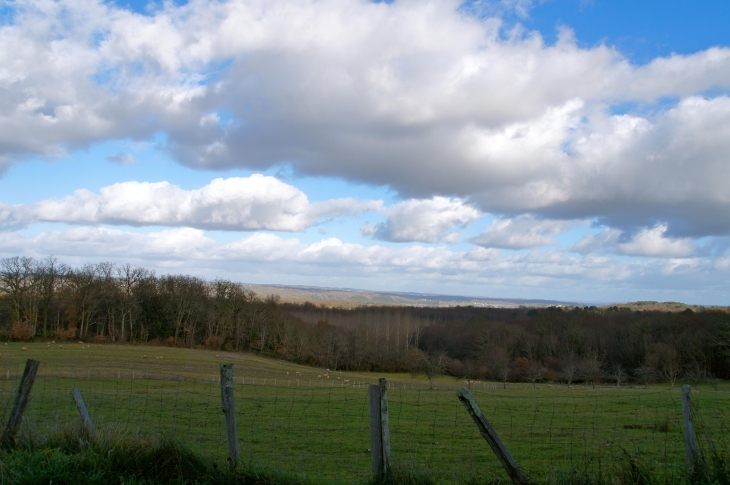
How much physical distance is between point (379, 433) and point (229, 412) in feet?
7.49

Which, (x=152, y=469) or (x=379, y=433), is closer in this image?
(x=379, y=433)

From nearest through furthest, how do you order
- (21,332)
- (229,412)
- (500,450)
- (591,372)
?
(500,450) < (229,412) < (21,332) < (591,372)

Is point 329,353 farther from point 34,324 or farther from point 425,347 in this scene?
point 34,324

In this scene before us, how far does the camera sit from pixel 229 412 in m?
7.20

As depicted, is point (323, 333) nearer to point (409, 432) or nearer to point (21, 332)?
point (21, 332)

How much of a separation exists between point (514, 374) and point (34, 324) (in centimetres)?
8054

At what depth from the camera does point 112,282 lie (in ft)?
302

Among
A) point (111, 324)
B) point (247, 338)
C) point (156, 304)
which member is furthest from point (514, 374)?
point (111, 324)

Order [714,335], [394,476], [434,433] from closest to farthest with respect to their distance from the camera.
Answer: [394,476] → [434,433] → [714,335]

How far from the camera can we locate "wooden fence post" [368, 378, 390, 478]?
6.59 metres

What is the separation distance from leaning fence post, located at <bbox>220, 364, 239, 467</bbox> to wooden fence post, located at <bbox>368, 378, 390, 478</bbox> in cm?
198

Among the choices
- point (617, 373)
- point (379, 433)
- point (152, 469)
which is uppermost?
point (379, 433)

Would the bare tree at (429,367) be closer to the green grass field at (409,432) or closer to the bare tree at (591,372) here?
the bare tree at (591,372)

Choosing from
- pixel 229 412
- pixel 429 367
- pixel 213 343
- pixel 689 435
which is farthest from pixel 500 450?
pixel 213 343
